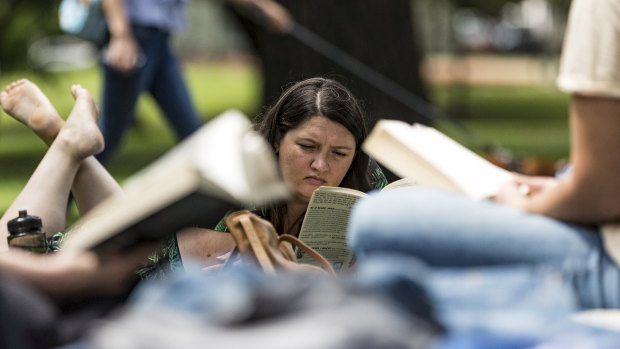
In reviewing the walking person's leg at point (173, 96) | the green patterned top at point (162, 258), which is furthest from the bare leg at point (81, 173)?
the walking person's leg at point (173, 96)

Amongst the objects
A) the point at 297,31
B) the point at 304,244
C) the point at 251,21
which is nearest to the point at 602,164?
the point at 304,244

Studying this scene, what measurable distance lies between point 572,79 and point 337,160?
1.28 m

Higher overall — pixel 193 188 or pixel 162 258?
pixel 193 188

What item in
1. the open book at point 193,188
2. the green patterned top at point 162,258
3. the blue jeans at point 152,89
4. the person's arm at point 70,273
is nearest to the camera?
the open book at point 193,188

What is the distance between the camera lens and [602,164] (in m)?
1.87

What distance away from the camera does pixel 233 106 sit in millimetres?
17266

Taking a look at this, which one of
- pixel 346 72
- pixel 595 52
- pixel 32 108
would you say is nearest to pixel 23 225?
pixel 32 108

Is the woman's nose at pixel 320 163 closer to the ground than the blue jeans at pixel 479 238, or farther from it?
closer to the ground

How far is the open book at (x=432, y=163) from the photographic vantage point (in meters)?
2.15

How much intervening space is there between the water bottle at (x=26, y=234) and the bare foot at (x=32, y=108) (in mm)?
583

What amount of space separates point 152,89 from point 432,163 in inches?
138

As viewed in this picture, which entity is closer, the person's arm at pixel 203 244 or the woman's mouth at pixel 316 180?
the person's arm at pixel 203 244

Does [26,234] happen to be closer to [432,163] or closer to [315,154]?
[315,154]

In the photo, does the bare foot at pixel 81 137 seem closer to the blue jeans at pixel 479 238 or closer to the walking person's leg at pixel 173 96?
the blue jeans at pixel 479 238
